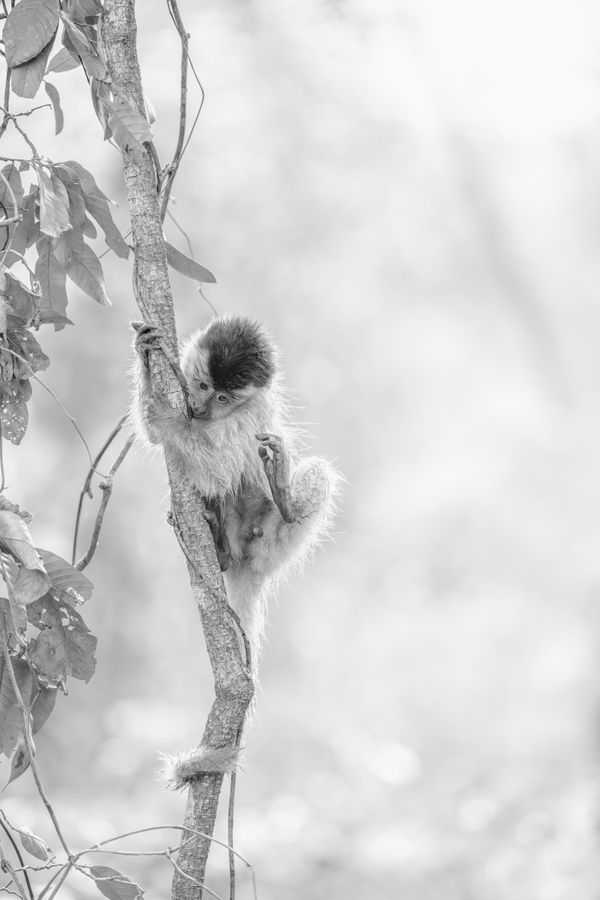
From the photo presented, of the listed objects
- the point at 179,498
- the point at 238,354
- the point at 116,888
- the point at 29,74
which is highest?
the point at 238,354

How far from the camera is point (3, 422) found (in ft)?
6.32

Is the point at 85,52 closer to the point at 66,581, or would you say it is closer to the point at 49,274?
the point at 49,274

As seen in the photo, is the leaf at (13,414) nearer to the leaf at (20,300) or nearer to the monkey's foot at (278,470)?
the leaf at (20,300)

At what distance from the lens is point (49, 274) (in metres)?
2.09

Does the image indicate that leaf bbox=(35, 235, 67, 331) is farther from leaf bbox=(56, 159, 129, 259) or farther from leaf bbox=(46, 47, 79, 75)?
leaf bbox=(46, 47, 79, 75)

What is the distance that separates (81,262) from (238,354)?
0.83 m

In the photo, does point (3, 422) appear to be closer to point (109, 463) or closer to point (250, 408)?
point (250, 408)

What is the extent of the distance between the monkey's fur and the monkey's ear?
676 millimetres

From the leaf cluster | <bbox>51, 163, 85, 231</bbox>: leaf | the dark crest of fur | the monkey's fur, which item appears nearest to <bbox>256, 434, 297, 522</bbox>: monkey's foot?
the monkey's fur

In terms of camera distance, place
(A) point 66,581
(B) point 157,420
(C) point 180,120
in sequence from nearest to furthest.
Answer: (A) point 66,581, (C) point 180,120, (B) point 157,420

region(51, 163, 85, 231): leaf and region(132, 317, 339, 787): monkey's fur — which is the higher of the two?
region(132, 317, 339, 787): monkey's fur

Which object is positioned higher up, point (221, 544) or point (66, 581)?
point (221, 544)

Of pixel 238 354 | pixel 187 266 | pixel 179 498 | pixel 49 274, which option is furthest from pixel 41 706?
pixel 238 354

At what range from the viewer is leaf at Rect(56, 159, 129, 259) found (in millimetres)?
1979
